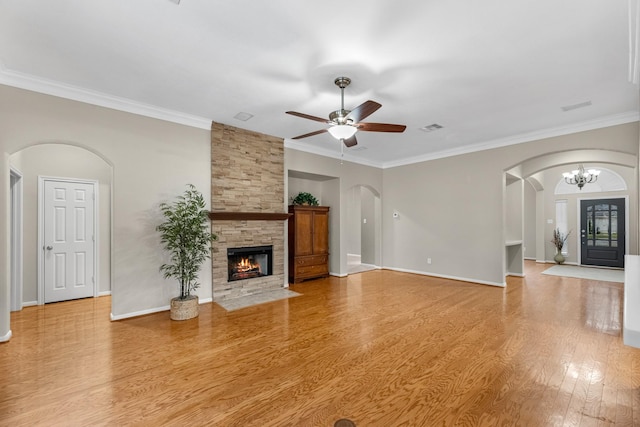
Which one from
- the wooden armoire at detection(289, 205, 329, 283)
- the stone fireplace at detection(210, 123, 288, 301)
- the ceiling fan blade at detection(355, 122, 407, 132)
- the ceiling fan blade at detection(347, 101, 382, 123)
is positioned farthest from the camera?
Answer: the wooden armoire at detection(289, 205, 329, 283)

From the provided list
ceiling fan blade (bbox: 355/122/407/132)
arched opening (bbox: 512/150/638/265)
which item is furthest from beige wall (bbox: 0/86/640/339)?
ceiling fan blade (bbox: 355/122/407/132)

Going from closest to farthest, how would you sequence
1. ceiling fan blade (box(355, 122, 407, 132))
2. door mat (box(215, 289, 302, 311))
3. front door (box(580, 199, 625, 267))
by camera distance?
ceiling fan blade (box(355, 122, 407, 132)), door mat (box(215, 289, 302, 311)), front door (box(580, 199, 625, 267))

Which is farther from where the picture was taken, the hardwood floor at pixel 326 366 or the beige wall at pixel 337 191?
the beige wall at pixel 337 191

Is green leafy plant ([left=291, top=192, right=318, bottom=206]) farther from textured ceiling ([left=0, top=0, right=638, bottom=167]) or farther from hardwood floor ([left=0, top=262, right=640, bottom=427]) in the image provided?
hardwood floor ([left=0, top=262, right=640, bottom=427])

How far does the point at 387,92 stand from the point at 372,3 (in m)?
1.57

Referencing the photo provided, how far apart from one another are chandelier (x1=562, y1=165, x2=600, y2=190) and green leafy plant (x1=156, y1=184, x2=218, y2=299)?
30.1 feet

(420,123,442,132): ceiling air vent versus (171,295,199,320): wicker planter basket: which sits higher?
(420,123,442,132): ceiling air vent

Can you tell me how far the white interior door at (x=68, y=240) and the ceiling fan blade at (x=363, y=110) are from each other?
4.80 m

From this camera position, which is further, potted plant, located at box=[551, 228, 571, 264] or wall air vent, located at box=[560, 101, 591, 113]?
potted plant, located at box=[551, 228, 571, 264]

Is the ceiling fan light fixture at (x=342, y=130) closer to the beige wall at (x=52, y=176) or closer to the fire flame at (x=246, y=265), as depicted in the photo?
the fire flame at (x=246, y=265)

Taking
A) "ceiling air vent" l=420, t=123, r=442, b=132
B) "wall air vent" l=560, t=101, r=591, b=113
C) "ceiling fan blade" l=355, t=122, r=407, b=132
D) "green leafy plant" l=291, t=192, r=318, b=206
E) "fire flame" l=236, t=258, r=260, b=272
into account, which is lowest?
"fire flame" l=236, t=258, r=260, b=272

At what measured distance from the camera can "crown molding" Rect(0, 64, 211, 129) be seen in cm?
329

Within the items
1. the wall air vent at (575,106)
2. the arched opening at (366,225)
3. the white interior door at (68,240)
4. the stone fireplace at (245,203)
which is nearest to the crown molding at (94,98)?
the stone fireplace at (245,203)

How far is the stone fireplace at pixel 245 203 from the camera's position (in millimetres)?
4906
